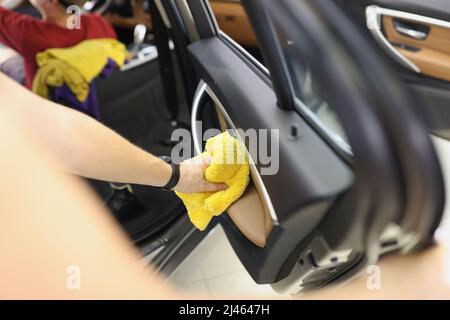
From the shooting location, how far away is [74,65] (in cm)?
146

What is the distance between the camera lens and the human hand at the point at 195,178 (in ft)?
2.92

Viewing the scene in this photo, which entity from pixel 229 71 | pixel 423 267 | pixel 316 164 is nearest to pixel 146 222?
pixel 229 71

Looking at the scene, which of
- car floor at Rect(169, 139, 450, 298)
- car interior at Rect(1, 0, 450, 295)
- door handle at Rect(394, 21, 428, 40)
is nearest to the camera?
car interior at Rect(1, 0, 450, 295)

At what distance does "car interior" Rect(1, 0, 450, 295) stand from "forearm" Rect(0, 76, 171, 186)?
0.29 m

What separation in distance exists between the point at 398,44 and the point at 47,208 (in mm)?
1556

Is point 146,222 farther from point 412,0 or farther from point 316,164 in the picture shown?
point 412,0

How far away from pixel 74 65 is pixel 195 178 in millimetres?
852

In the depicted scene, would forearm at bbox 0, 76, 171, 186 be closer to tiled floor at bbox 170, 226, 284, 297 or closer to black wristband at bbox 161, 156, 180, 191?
black wristband at bbox 161, 156, 180, 191

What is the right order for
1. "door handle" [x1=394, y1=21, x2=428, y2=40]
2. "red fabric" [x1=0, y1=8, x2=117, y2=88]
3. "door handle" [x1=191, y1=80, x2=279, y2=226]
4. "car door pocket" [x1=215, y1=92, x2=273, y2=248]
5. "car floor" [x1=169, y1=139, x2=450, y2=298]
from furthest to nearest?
"door handle" [x1=394, y1=21, x2=428, y2=40] < "red fabric" [x1=0, y1=8, x2=117, y2=88] < "car floor" [x1=169, y1=139, x2=450, y2=298] < "car door pocket" [x1=215, y1=92, x2=273, y2=248] < "door handle" [x1=191, y1=80, x2=279, y2=226]

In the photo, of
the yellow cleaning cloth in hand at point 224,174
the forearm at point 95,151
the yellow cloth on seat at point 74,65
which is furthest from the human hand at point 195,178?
the yellow cloth on seat at point 74,65

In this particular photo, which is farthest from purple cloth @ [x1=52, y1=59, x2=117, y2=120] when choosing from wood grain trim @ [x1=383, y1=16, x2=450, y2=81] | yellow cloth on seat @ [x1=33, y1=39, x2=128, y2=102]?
wood grain trim @ [x1=383, y1=16, x2=450, y2=81]

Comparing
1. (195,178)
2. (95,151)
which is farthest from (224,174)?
(95,151)

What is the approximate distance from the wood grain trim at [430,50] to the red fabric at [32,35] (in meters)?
1.24

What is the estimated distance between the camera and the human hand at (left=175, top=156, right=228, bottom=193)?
0.89 metres
